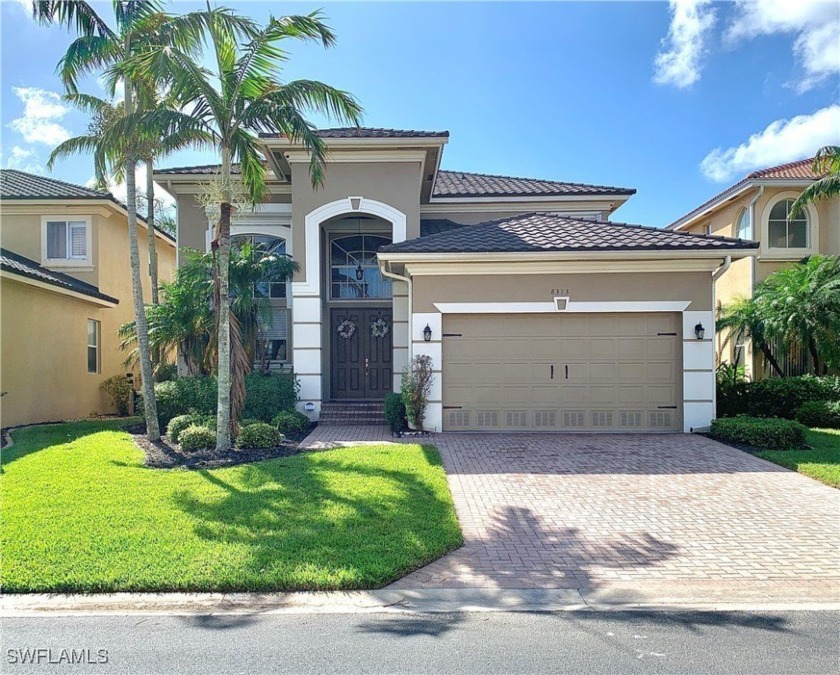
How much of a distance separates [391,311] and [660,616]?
1127 cm

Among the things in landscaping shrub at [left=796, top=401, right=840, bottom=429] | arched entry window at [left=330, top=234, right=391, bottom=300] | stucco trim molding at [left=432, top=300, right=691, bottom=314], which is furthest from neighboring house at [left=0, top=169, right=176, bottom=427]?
landscaping shrub at [left=796, top=401, right=840, bottom=429]

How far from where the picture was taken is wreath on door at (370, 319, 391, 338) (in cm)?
1482

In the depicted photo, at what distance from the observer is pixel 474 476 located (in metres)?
8.12

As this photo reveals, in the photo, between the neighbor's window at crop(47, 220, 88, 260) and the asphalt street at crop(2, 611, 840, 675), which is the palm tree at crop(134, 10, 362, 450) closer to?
the asphalt street at crop(2, 611, 840, 675)

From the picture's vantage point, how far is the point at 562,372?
11414mm

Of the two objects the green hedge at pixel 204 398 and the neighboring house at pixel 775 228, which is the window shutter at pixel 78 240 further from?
the neighboring house at pixel 775 228

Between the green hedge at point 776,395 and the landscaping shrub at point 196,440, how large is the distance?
38.7 ft

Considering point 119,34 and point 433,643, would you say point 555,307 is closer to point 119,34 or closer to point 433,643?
point 433,643

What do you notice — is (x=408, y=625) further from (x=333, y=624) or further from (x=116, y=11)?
(x=116, y=11)

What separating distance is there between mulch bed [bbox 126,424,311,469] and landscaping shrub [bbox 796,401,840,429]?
11.5 metres

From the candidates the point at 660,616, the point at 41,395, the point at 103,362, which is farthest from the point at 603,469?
the point at 103,362

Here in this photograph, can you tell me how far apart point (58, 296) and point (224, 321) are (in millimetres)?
8192

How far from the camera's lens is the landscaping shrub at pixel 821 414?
1203 cm

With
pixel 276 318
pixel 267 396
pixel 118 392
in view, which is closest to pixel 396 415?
pixel 267 396
